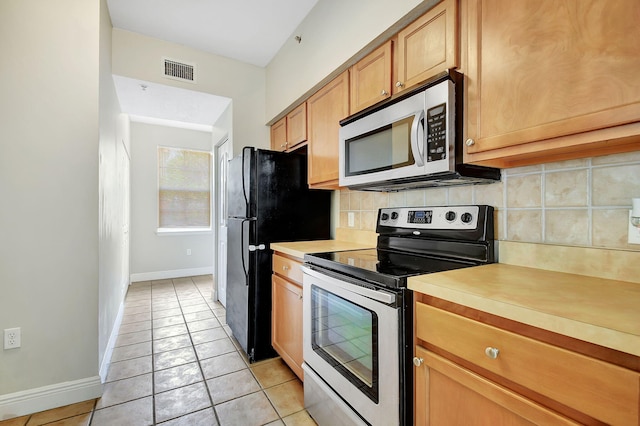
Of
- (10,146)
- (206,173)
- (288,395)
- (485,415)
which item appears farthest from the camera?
(206,173)

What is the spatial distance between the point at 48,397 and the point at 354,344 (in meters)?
1.92

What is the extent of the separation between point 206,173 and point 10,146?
3.65 m

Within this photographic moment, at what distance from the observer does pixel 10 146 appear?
175cm

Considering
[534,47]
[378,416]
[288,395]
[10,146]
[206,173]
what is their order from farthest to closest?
[206,173] < [288,395] < [10,146] < [378,416] < [534,47]

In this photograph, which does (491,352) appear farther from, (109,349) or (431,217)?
(109,349)

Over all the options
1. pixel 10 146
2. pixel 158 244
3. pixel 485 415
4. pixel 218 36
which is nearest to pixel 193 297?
pixel 158 244

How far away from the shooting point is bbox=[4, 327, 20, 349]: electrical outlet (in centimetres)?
175

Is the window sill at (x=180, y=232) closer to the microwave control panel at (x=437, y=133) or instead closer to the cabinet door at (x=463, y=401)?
the microwave control panel at (x=437, y=133)

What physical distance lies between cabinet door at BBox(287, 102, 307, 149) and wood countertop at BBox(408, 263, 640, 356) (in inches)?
69.8

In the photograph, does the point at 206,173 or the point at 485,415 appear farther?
the point at 206,173

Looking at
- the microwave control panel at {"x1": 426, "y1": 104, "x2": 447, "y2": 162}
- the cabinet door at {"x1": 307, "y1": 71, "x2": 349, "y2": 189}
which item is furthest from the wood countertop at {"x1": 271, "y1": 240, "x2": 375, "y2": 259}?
the microwave control panel at {"x1": 426, "y1": 104, "x2": 447, "y2": 162}

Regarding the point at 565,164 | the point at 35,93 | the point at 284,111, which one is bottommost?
the point at 565,164

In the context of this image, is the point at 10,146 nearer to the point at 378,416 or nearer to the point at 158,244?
the point at 378,416

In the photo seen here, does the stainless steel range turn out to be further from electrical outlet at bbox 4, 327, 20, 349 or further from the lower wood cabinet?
electrical outlet at bbox 4, 327, 20, 349
